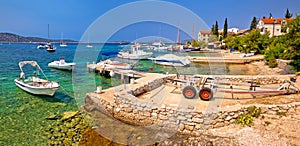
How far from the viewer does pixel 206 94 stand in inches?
296

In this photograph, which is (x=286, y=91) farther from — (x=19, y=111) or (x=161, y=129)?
(x=19, y=111)

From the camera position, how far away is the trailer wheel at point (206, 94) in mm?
7457

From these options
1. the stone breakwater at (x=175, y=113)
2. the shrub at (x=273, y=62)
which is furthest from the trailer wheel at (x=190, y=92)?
the shrub at (x=273, y=62)

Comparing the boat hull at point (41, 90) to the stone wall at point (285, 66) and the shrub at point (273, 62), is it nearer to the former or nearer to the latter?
the stone wall at point (285, 66)

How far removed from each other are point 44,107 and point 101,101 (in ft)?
10.9

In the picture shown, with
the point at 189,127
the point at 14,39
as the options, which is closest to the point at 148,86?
the point at 189,127

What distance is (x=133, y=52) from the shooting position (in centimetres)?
3078

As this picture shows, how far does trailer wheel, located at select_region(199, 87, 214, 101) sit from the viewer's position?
746cm

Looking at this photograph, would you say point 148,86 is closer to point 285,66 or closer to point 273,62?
point 285,66

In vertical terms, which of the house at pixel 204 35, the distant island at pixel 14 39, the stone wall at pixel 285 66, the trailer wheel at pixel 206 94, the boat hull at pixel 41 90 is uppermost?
the distant island at pixel 14 39

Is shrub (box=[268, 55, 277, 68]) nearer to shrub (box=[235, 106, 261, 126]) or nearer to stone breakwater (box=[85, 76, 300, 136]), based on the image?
stone breakwater (box=[85, 76, 300, 136])

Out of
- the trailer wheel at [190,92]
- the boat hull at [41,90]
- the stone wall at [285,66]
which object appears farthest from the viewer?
the stone wall at [285,66]

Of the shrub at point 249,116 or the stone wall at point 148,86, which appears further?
the stone wall at point 148,86

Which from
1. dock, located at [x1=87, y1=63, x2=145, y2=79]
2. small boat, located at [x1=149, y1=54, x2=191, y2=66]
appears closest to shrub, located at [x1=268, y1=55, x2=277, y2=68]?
small boat, located at [x1=149, y1=54, x2=191, y2=66]
